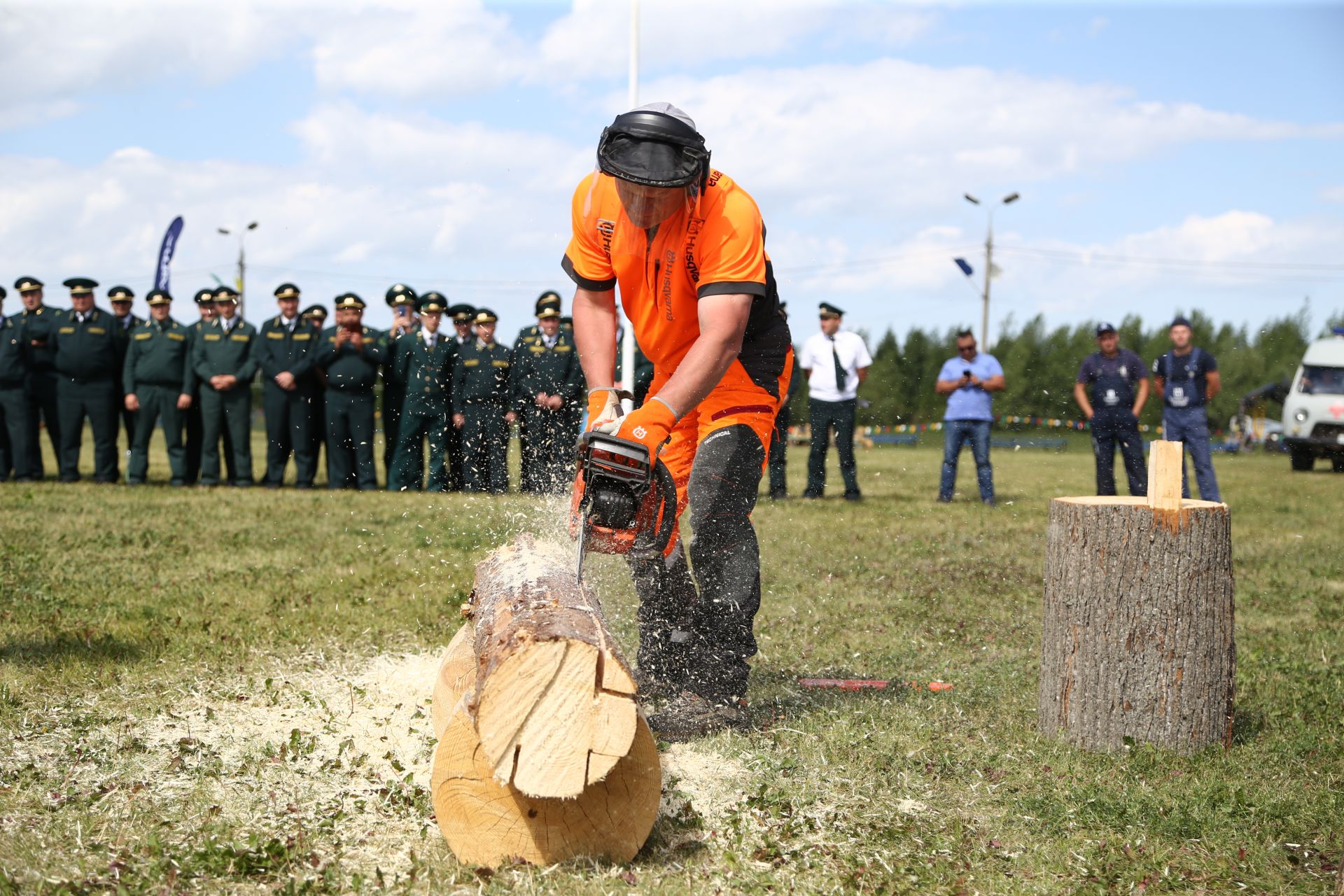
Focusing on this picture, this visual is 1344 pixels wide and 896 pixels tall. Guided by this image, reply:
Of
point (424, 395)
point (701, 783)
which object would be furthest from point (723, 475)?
point (424, 395)

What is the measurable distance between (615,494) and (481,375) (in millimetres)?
9074

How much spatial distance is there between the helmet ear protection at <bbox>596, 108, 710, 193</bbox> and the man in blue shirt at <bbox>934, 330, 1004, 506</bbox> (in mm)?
8685

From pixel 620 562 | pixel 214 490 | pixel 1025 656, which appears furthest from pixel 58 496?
pixel 1025 656

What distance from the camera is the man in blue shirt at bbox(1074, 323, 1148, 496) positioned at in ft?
35.2

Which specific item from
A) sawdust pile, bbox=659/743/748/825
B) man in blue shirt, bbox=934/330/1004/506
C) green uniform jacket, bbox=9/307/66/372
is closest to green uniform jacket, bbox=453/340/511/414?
green uniform jacket, bbox=9/307/66/372

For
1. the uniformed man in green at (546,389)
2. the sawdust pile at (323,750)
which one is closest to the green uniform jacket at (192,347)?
the uniformed man in green at (546,389)

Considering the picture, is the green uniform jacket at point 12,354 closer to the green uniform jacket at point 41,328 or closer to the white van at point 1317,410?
the green uniform jacket at point 41,328

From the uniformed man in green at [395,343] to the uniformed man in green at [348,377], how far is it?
0.36 ft

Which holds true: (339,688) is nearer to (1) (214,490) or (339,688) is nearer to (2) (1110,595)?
(2) (1110,595)

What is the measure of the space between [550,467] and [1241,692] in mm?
7887

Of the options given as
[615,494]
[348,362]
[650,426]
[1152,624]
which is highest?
[348,362]

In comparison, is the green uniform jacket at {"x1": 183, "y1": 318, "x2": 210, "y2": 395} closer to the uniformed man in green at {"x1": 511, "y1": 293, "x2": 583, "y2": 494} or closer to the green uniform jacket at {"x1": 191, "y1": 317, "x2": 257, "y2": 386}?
the green uniform jacket at {"x1": 191, "y1": 317, "x2": 257, "y2": 386}

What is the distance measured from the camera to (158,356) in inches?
491

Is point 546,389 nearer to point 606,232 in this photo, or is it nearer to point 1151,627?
point 606,232
